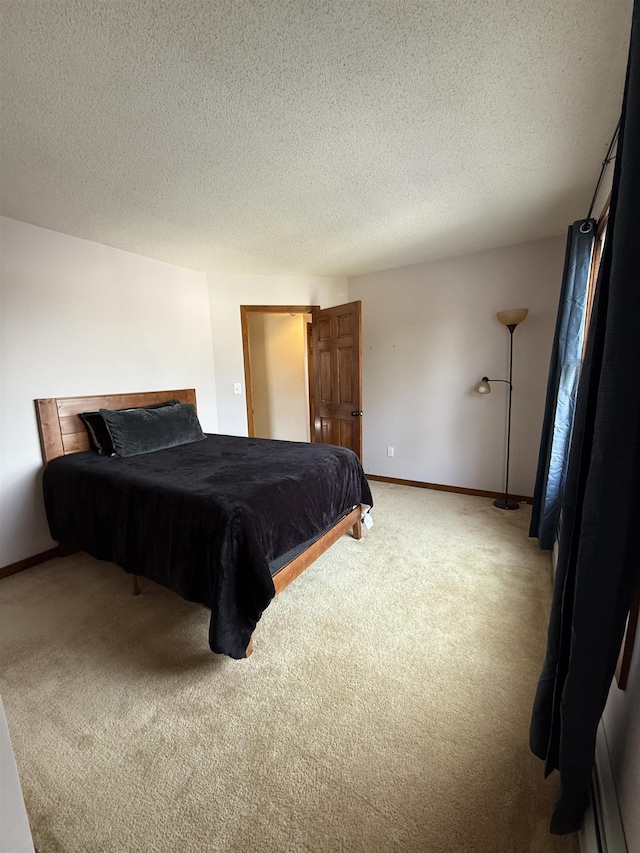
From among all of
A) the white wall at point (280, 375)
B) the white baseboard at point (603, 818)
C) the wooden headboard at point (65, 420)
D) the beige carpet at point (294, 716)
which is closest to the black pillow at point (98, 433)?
the wooden headboard at point (65, 420)

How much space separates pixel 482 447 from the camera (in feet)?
11.6

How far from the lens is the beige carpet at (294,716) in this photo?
3.33 ft

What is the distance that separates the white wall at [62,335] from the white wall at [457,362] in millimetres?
2226

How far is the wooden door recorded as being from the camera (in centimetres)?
341

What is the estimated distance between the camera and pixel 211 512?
1604mm

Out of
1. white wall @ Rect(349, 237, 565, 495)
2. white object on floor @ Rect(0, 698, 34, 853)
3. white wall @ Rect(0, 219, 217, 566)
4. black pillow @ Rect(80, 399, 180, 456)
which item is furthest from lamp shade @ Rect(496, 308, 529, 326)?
white object on floor @ Rect(0, 698, 34, 853)

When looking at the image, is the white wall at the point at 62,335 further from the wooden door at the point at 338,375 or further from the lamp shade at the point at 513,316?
the lamp shade at the point at 513,316

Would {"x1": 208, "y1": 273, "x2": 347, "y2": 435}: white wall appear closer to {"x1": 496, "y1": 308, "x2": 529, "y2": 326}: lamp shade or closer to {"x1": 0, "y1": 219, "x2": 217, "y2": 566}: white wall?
{"x1": 0, "y1": 219, "x2": 217, "y2": 566}: white wall

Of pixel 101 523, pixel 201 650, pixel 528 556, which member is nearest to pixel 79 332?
pixel 101 523

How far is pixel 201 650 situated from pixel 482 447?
305cm

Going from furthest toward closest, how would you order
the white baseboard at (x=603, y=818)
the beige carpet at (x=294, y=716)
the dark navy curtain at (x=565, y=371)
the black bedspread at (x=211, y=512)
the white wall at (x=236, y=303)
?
the white wall at (x=236, y=303), the dark navy curtain at (x=565, y=371), the black bedspread at (x=211, y=512), the beige carpet at (x=294, y=716), the white baseboard at (x=603, y=818)

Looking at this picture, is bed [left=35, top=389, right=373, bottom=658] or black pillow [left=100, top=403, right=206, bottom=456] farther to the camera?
black pillow [left=100, top=403, right=206, bottom=456]

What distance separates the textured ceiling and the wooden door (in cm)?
110

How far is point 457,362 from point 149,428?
9.82ft
